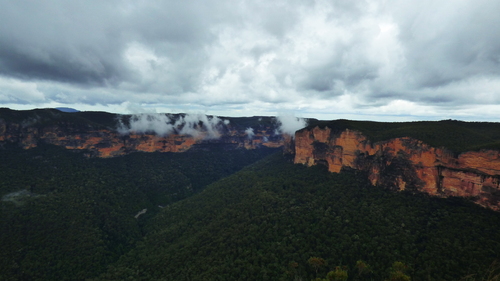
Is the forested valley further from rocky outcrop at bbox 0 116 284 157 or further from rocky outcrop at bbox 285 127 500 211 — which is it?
rocky outcrop at bbox 0 116 284 157

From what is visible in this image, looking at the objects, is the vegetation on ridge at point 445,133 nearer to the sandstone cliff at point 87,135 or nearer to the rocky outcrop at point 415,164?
the rocky outcrop at point 415,164

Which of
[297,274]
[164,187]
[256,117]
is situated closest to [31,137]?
[164,187]

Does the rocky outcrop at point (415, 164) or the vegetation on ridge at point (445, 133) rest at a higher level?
the vegetation on ridge at point (445, 133)

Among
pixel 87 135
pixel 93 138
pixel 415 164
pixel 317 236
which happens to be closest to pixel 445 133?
pixel 415 164

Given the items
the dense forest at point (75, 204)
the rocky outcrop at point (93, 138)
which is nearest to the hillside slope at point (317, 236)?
the dense forest at point (75, 204)

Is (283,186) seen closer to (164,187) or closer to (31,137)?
(164,187)
